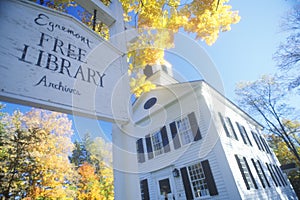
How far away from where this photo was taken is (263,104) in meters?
20.2

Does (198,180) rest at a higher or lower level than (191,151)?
lower

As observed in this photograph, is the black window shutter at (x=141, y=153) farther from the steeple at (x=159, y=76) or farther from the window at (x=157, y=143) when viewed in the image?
the steeple at (x=159, y=76)

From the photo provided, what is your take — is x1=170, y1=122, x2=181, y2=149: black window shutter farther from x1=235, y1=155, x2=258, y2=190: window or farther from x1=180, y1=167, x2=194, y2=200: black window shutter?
x1=235, y1=155, x2=258, y2=190: window

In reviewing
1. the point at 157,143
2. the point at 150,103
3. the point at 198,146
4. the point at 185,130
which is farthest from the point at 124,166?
the point at 150,103

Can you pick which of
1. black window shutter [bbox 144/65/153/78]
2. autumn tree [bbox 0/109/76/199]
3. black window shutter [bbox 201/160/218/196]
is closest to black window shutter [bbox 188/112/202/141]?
black window shutter [bbox 201/160/218/196]

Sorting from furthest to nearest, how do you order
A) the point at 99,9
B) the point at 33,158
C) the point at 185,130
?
1. the point at 33,158
2. the point at 185,130
3. the point at 99,9

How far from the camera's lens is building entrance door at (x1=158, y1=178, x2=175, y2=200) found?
8.38 metres

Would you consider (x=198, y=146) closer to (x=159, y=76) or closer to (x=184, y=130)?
(x=184, y=130)

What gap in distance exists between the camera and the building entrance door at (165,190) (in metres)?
8.38

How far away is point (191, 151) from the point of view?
8.37 metres

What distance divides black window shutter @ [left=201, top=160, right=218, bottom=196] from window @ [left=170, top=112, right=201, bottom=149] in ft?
4.14

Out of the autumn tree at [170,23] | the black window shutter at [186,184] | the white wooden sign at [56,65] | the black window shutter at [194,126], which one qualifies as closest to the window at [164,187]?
the black window shutter at [186,184]

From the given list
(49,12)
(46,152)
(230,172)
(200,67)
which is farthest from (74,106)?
(46,152)

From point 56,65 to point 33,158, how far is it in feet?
42.2
